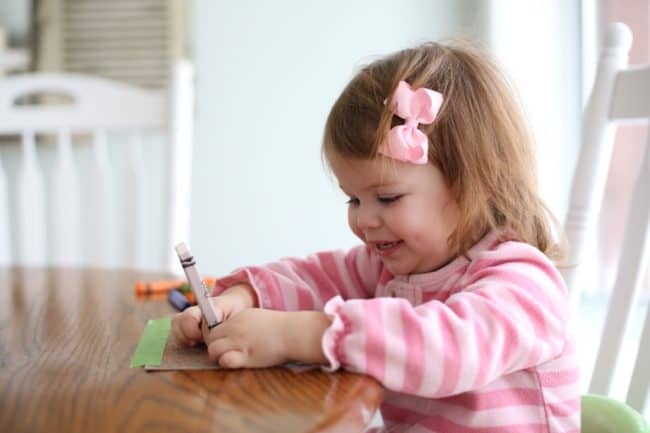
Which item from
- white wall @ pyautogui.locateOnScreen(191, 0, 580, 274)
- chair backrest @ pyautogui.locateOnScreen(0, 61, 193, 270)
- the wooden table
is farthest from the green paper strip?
white wall @ pyautogui.locateOnScreen(191, 0, 580, 274)

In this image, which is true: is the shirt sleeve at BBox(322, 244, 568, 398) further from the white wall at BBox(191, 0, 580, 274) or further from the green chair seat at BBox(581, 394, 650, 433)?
the white wall at BBox(191, 0, 580, 274)

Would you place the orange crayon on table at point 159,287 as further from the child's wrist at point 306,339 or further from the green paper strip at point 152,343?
the child's wrist at point 306,339

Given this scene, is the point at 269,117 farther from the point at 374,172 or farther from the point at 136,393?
the point at 136,393

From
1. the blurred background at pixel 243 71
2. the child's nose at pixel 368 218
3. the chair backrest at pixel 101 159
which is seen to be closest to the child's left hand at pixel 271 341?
the child's nose at pixel 368 218

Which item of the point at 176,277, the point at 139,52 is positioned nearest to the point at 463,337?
the point at 176,277

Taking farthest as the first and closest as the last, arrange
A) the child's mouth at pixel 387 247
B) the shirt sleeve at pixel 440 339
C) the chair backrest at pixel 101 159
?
the chair backrest at pixel 101 159
the child's mouth at pixel 387 247
the shirt sleeve at pixel 440 339

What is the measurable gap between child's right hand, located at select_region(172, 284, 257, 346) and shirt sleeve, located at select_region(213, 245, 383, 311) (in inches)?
0.5

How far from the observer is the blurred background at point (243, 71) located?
94.0 inches

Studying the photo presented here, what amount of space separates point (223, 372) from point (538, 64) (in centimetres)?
159

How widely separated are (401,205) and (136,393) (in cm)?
36

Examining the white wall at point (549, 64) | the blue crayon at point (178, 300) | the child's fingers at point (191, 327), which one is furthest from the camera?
the white wall at point (549, 64)

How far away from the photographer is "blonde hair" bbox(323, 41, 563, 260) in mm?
867

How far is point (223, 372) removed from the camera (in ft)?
2.24

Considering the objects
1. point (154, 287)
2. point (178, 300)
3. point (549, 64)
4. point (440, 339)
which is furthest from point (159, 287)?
point (549, 64)
